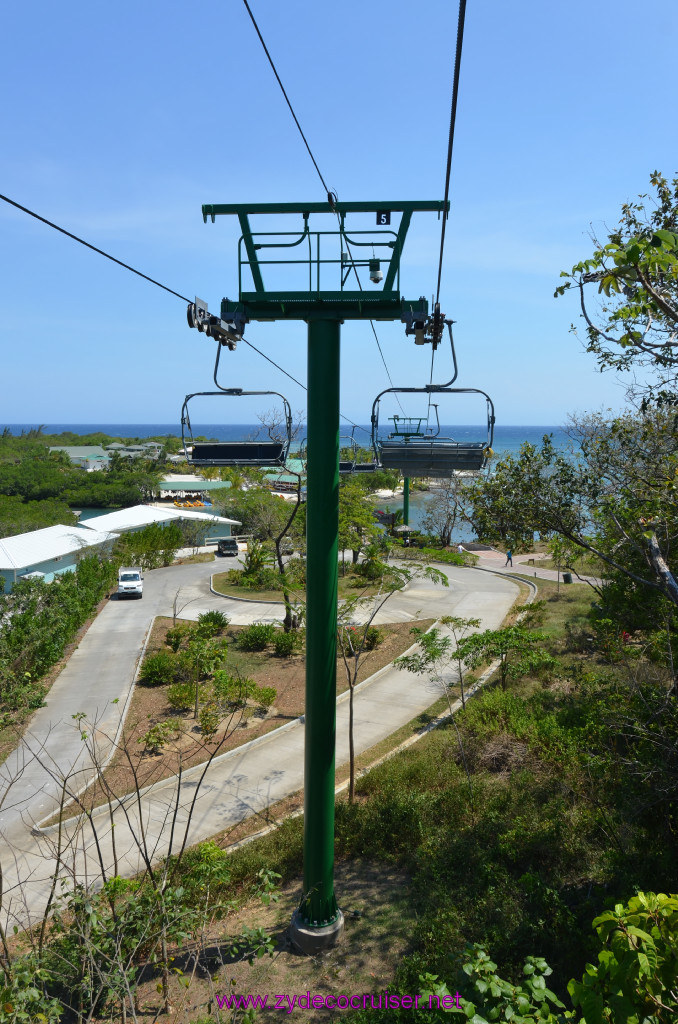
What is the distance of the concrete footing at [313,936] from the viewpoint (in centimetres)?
652

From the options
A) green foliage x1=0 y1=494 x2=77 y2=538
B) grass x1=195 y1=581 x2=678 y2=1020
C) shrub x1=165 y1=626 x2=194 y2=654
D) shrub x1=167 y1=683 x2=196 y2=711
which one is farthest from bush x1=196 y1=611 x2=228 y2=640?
green foliage x1=0 y1=494 x2=77 y2=538

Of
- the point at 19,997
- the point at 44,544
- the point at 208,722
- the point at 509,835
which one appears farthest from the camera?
the point at 44,544

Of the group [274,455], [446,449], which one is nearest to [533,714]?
[446,449]

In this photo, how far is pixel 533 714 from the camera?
1127 centimetres

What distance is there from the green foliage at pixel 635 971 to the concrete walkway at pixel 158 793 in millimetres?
3899

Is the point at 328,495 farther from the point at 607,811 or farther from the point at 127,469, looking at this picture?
the point at 127,469

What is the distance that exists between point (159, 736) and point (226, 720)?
1.86 metres

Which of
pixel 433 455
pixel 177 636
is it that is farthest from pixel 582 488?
pixel 177 636

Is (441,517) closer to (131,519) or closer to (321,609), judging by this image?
(131,519)

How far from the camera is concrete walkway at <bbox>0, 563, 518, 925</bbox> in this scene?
8.14 metres

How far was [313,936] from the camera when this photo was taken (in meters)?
6.51

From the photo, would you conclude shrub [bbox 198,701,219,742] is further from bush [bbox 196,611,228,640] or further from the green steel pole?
the green steel pole

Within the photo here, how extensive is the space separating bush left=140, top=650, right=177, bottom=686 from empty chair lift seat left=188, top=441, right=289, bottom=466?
9015 mm

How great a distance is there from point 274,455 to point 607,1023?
A: 632cm
